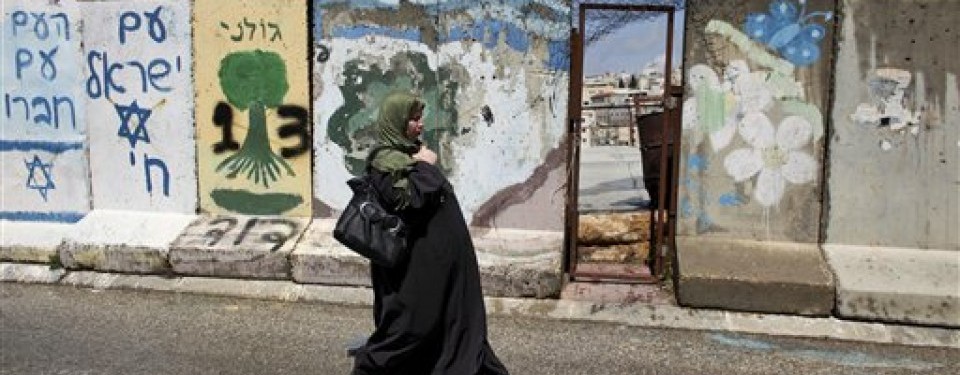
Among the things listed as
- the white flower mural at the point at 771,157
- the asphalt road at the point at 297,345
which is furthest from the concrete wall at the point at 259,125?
the white flower mural at the point at 771,157

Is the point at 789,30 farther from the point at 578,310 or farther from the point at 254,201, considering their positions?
the point at 254,201

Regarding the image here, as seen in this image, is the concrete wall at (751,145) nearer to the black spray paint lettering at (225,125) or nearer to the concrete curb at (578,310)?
the concrete curb at (578,310)

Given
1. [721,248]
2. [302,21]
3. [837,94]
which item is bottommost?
[721,248]

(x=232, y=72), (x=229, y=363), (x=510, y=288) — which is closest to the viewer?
(x=229, y=363)

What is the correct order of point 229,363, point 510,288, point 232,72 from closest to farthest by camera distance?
point 229,363
point 510,288
point 232,72

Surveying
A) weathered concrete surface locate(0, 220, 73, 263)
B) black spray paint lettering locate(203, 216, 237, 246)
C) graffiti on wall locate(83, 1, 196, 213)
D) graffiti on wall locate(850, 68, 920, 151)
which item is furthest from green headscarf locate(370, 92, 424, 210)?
weathered concrete surface locate(0, 220, 73, 263)

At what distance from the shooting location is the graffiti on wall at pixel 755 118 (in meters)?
6.75

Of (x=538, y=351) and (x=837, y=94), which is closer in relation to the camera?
(x=538, y=351)

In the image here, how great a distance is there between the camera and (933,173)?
679cm

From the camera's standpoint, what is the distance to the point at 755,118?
6.87 m

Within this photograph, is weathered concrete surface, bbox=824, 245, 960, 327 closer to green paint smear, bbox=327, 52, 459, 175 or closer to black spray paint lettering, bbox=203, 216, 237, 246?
green paint smear, bbox=327, 52, 459, 175

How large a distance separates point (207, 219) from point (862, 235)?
4.66 meters

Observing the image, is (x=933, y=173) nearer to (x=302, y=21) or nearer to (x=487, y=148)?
(x=487, y=148)

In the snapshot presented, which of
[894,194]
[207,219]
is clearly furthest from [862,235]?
[207,219]
